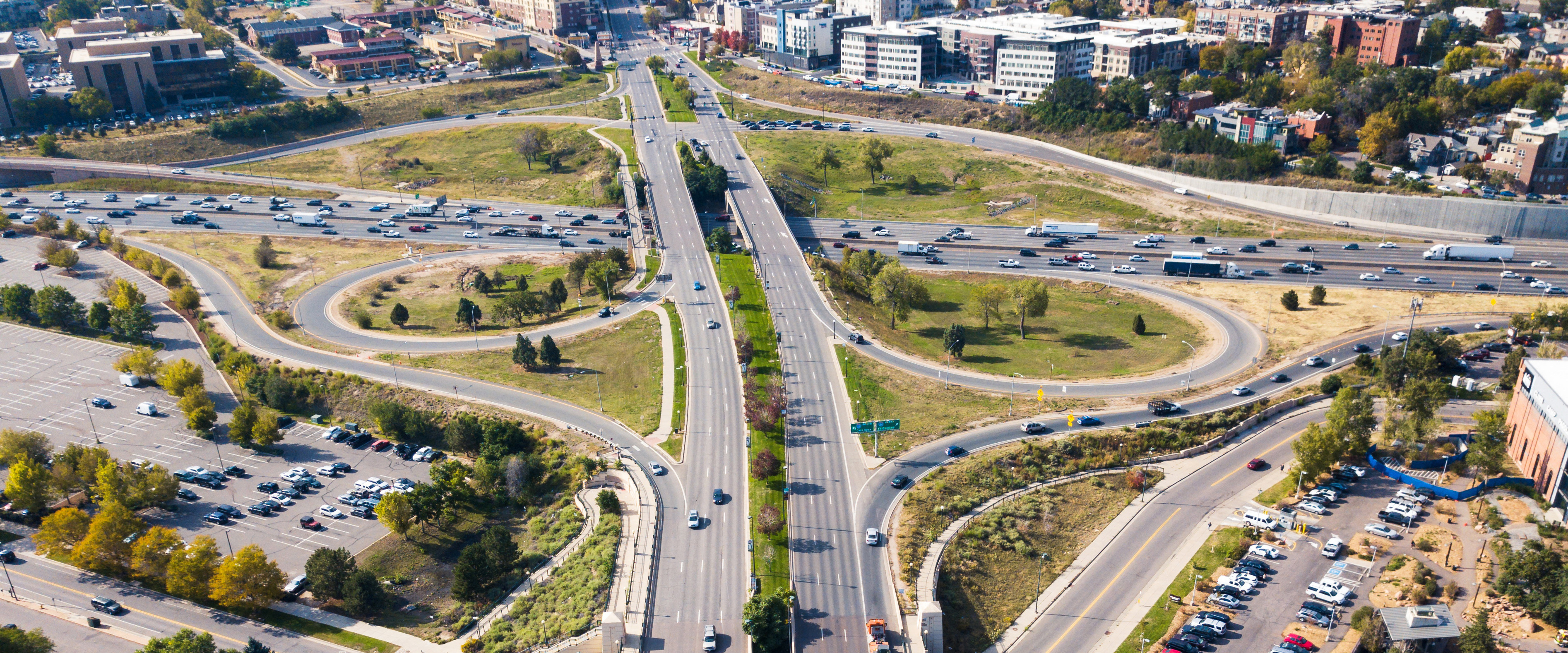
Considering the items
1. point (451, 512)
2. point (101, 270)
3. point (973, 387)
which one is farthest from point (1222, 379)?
point (101, 270)

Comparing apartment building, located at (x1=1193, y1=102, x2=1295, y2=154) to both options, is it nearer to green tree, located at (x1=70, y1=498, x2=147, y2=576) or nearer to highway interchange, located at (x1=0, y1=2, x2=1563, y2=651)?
highway interchange, located at (x1=0, y1=2, x2=1563, y2=651)

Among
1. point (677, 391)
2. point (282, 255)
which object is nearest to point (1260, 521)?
point (677, 391)

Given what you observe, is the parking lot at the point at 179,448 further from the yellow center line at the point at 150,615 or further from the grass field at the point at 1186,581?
the grass field at the point at 1186,581

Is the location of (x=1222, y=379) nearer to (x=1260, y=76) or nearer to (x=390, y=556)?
(x=390, y=556)

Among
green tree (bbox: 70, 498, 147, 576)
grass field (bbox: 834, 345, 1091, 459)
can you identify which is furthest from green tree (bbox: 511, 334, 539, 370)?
green tree (bbox: 70, 498, 147, 576)

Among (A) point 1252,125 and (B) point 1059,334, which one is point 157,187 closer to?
(B) point 1059,334

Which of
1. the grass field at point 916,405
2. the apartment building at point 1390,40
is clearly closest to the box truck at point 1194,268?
the grass field at point 916,405
